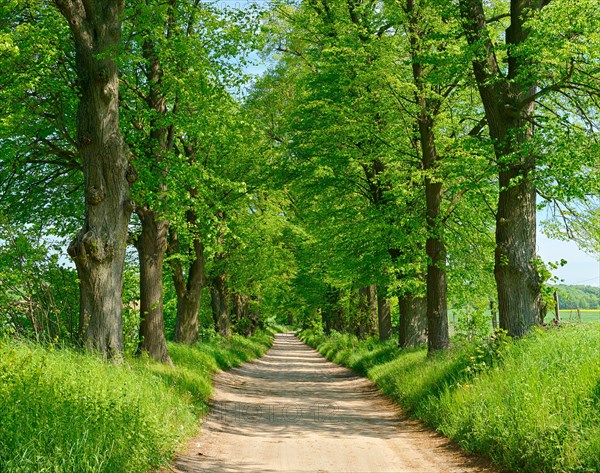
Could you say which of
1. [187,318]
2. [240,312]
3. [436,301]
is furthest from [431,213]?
[240,312]

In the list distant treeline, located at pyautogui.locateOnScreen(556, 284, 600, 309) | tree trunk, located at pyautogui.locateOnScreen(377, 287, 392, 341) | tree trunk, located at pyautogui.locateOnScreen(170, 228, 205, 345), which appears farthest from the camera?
tree trunk, located at pyautogui.locateOnScreen(377, 287, 392, 341)

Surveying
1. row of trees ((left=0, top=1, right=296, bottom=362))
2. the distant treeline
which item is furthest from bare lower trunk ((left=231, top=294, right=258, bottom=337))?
row of trees ((left=0, top=1, right=296, bottom=362))

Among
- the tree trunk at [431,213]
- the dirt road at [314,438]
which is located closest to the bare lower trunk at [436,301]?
the tree trunk at [431,213]

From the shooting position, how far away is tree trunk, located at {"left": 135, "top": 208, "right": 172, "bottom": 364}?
16469 millimetres

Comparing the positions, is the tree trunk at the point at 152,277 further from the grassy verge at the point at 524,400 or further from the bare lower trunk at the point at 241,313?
the bare lower trunk at the point at 241,313

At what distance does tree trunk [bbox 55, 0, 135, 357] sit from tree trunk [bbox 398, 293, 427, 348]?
1233 centimetres

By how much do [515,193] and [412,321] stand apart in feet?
34.0

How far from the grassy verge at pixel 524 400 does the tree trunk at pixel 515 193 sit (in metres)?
0.72

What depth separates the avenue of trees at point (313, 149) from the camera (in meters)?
11.4

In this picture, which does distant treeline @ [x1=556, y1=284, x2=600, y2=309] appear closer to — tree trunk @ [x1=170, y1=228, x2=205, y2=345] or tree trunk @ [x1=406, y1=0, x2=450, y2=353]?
tree trunk @ [x1=406, y1=0, x2=450, y2=353]

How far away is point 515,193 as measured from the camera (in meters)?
12.0

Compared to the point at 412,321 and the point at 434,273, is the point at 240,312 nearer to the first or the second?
the point at 412,321

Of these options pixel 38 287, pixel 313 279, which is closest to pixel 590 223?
pixel 38 287

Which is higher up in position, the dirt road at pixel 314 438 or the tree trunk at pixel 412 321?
the tree trunk at pixel 412 321
